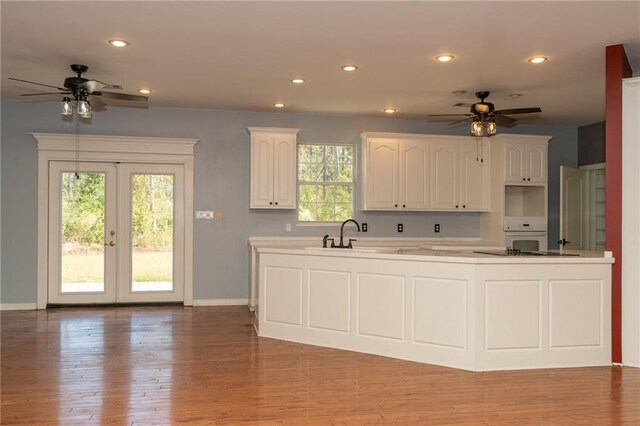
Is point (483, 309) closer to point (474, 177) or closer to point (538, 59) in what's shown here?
point (538, 59)

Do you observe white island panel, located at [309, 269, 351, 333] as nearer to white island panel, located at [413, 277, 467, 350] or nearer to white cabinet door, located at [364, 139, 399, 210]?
white island panel, located at [413, 277, 467, 350]

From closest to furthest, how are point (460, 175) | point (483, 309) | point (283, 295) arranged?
1. point (483, 309)
2. point (283, 295)
3. point (460, 175)

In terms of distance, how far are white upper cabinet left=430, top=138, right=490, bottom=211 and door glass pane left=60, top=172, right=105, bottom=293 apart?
4610mm

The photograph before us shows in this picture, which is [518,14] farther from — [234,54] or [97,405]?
[97,405]

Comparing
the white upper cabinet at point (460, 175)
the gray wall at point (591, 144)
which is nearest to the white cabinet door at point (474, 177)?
the white upper cabinet at point (460, 175)

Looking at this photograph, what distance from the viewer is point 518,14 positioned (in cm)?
385

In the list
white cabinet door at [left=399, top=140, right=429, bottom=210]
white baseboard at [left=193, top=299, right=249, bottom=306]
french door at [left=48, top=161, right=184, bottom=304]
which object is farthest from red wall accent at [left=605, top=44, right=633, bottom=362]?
french door at [left=48, top=161, right=184, bottom=304]

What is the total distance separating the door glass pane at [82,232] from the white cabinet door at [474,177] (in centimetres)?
501

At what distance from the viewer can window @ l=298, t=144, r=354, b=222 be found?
7.80 meters

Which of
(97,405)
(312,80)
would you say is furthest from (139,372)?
(312,80)

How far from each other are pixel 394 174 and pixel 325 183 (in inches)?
39.6

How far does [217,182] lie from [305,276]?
111 inches

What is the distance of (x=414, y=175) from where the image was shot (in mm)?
7664

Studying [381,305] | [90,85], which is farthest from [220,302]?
[90,85]
